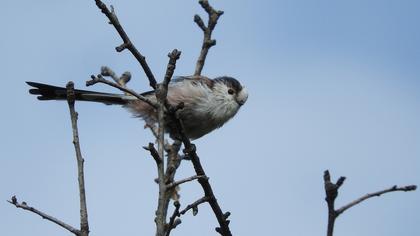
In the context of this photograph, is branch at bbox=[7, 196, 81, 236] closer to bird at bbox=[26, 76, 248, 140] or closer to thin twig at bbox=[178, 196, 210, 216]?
thin twig at bbox=[178, 196, 210, 216]

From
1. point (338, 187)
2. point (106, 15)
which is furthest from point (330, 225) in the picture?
point (106, 15)

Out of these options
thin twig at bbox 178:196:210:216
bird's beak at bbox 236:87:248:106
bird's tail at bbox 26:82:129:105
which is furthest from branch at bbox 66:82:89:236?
bird's beak at bbox 236:87:248:106

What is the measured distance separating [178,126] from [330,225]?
1865mm

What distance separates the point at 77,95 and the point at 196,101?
100cm

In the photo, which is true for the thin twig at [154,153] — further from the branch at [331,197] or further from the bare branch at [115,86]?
the branch at [331,197]

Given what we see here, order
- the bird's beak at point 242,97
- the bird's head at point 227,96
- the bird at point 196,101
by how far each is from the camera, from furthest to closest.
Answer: the bird's beak at point 242,97 → the bird's head at point 227,96 → the bird at point 196,101

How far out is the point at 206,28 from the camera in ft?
17.5

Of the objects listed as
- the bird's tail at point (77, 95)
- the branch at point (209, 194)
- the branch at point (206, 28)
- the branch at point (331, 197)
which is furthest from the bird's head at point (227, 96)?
the branch at point (331, 197)

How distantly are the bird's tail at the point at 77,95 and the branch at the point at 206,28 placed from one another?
82 cm

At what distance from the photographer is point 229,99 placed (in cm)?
585

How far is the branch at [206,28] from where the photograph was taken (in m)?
5.28

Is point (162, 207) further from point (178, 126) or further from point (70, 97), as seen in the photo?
point (178, 126)

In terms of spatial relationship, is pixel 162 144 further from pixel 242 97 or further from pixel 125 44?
pixel 242 97

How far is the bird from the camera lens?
222 inches
